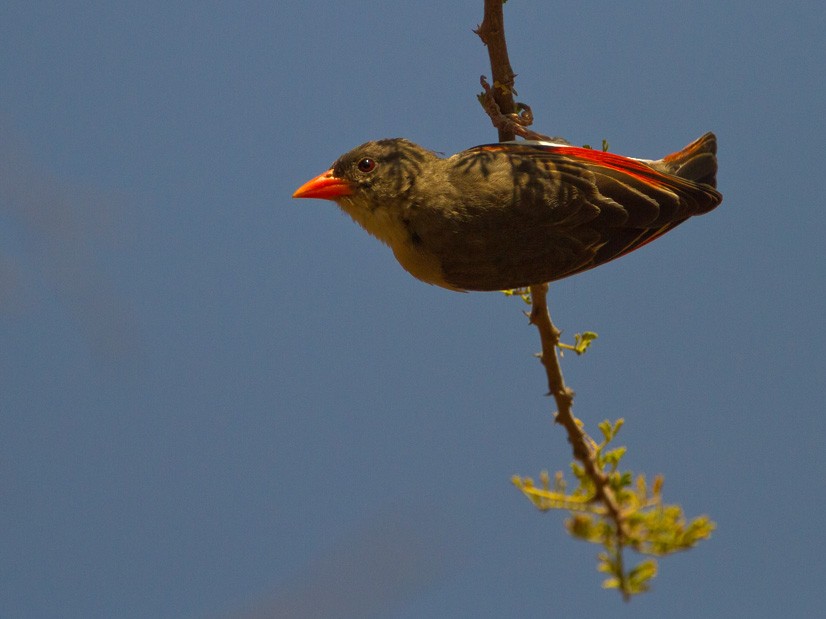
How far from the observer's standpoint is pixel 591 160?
446 cm

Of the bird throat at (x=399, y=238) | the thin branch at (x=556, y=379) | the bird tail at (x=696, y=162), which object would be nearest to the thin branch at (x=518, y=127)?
the thin branch at (x=556, y=379)

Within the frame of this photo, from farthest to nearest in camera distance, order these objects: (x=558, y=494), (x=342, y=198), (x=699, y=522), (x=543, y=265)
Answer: (x=342, y=198) → (x=543, y=265) → (x=558, y=494) → (x=699, y=522)

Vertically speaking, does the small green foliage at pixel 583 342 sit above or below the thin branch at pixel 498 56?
below

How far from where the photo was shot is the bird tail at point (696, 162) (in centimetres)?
458

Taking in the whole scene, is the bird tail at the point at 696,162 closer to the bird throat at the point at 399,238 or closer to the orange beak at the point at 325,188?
the bird throat at the point at 399,238

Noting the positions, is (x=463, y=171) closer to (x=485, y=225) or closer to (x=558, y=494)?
(x=485, y=225)

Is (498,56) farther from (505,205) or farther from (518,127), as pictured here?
(505,205)

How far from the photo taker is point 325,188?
437cm

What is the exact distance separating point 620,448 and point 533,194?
4.27 ft

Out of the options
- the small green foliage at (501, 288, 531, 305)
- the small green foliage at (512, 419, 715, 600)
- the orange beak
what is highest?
the orange beak

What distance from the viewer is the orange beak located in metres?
4.36

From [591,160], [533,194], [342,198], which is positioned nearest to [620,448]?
[533,194]

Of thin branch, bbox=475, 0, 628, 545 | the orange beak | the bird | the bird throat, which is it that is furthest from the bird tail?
the orange beak

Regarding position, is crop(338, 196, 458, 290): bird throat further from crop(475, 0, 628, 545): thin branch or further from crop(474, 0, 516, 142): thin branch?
crop(474, 0, 516, 142): thin branch
